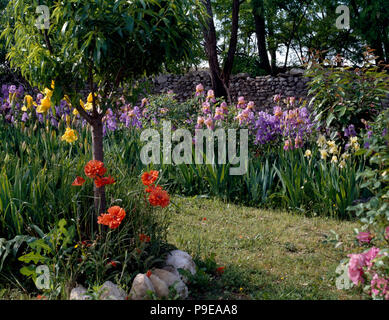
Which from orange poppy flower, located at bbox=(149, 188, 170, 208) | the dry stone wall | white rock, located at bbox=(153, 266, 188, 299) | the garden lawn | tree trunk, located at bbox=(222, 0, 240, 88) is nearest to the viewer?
white rock, located at bbox=(153, 266, 188, 299)

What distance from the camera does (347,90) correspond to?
527 cm

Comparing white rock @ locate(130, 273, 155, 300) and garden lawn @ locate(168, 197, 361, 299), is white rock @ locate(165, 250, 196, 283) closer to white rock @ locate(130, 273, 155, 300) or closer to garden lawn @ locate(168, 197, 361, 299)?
garden lawn @ locate(168, 197, 361, 299)

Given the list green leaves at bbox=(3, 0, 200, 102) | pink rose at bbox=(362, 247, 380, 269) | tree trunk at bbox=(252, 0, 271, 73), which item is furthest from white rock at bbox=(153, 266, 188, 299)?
tree trunk at bbox=(252, 0, 271, 73)

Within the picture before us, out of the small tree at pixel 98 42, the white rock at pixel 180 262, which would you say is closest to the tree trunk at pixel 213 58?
the small tree at pixel 98 42

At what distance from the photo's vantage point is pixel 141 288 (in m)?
2.42

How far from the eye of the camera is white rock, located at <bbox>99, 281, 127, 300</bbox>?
7.47 ft

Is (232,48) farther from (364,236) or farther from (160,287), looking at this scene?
(160,287)

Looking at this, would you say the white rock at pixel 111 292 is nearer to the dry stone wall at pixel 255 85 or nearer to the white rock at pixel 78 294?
the white rock at pixel 78 294

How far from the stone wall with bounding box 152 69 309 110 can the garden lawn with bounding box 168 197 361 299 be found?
855cm

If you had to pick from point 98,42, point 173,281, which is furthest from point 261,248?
point 98,42

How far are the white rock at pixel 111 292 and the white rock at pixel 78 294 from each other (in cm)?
10
